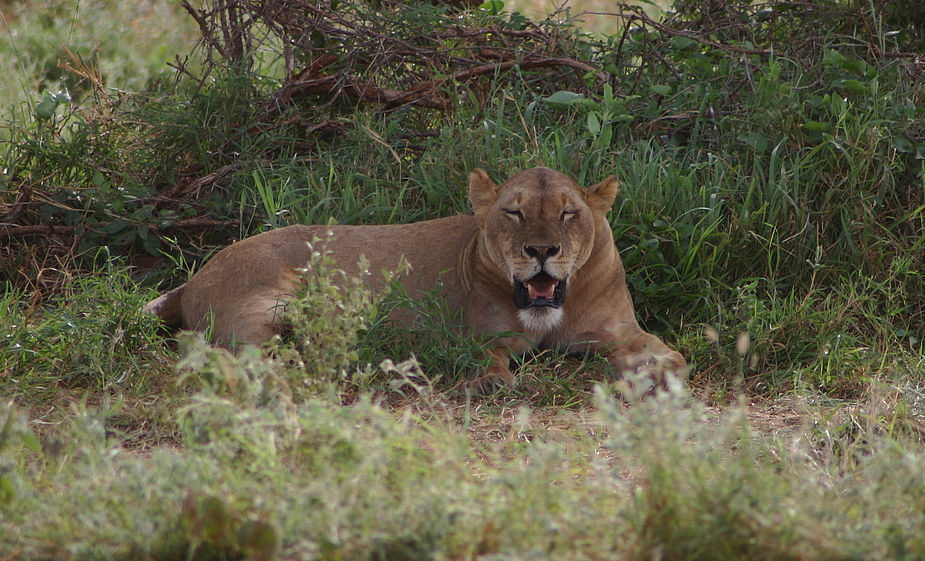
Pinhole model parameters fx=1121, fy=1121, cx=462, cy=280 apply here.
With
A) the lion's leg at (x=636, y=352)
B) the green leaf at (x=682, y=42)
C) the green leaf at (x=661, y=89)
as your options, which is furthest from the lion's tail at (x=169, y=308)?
the green leaf at (x=682, y=42)

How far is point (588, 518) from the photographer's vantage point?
8.39ft

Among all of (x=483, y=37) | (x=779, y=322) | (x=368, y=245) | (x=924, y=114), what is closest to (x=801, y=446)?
(x=779, y=322)

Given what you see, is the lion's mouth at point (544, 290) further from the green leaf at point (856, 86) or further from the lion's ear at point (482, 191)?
the green leaf at point (856, 86)

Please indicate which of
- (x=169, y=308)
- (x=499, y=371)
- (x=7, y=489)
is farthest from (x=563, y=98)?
A: (x=7, y=489)

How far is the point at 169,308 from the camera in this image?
500 centimetres

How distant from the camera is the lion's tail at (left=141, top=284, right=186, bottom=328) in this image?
16.3 ft

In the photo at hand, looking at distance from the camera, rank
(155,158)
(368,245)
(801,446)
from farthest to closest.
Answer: (155,158)
(368,245)
(801,446)

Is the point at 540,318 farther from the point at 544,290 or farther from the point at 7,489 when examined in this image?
the point at 7,489

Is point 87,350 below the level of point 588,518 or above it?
below

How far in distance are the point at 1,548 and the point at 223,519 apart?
53 cm

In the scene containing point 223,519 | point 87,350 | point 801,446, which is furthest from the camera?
point 87,350

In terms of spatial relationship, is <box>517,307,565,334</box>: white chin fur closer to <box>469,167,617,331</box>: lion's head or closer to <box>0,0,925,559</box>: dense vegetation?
<box>469,167,617,331</box>: lion's head

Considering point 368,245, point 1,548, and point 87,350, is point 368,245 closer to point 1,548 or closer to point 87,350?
point 87,350

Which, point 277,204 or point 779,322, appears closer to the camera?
point 779,322
